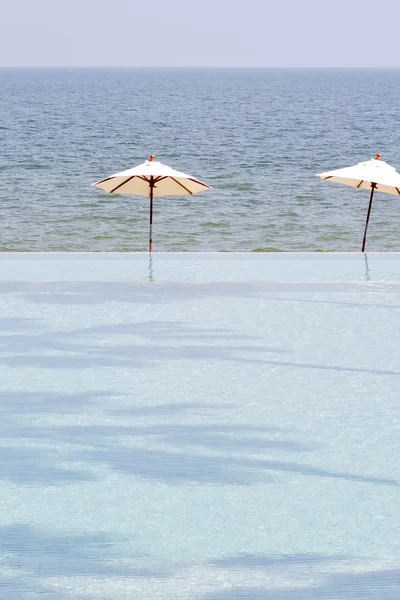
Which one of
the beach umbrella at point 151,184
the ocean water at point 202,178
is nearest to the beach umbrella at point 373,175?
the beach umbrella at point 151,184

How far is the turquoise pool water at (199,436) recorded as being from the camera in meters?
5.23

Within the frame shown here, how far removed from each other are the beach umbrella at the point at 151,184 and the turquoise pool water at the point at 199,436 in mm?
2257

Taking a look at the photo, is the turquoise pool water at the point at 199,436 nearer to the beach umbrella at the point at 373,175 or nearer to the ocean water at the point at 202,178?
the beach umbrella at the point at 373,175

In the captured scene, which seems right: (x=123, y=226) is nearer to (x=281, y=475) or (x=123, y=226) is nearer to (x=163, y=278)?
(x=163, y=278)

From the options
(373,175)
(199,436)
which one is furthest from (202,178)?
(199,436)

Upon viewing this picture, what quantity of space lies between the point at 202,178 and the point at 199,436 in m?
38.4

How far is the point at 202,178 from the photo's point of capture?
45.1 m

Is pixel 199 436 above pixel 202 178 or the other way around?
above

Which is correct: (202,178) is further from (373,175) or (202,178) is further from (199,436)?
(199,436)

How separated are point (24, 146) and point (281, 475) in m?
54.1


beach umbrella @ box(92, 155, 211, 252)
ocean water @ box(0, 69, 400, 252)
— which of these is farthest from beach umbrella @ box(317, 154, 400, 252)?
ocean water @ box(0, 69, 400, 252)

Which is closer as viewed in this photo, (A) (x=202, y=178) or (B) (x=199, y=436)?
(B) (x=199, y=436)

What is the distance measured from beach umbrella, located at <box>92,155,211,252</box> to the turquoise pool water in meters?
2.26

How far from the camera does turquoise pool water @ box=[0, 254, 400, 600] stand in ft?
17.2
